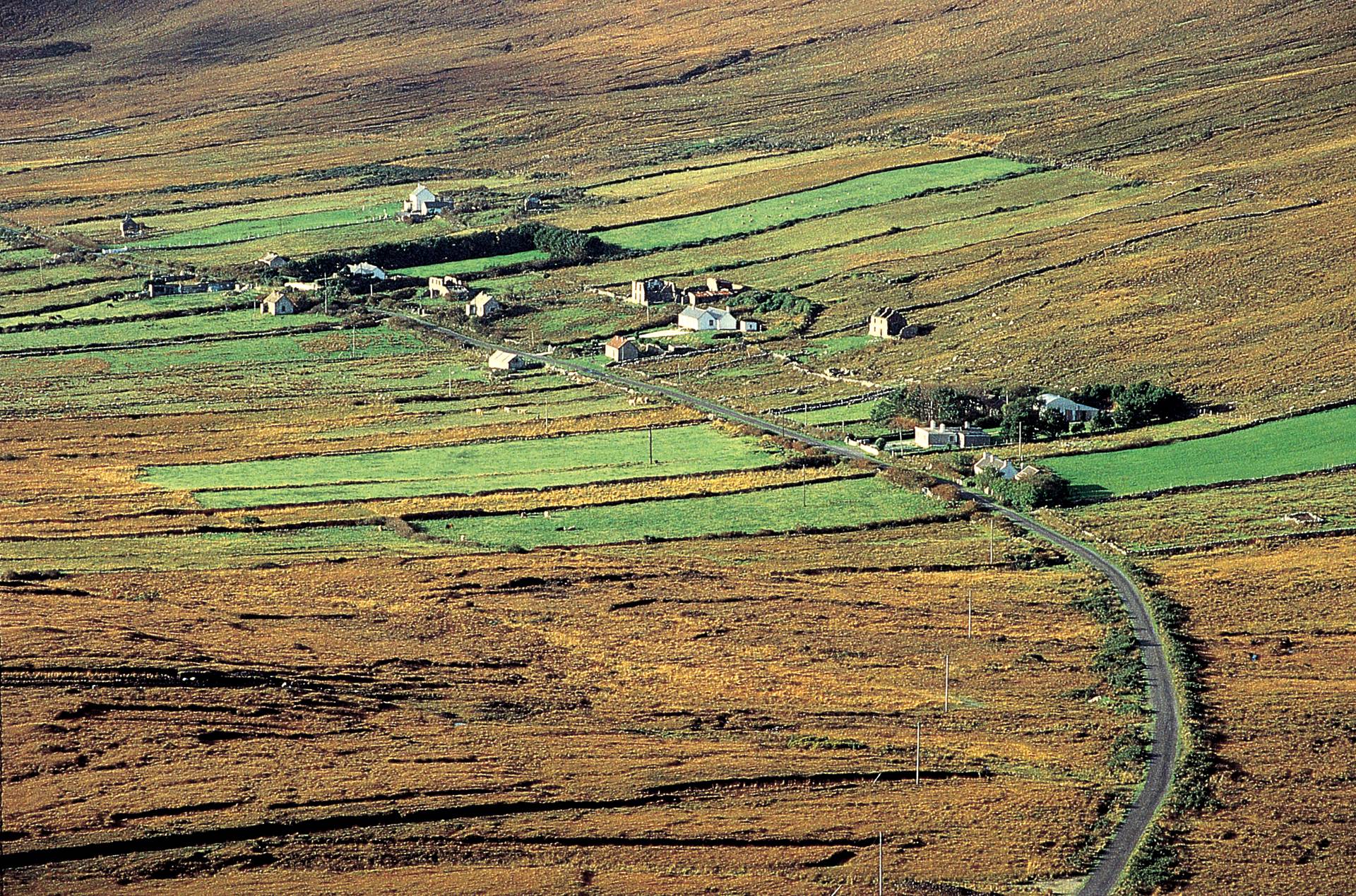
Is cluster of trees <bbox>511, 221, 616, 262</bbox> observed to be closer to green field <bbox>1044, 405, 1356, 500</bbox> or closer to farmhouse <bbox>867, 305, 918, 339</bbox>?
farmhouse <bbox>867, 305, 918, 339</bbox>

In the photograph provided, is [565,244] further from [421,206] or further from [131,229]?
[131,229]

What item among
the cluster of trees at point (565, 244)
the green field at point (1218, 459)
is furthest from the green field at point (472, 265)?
the green field at point (1218, 459)

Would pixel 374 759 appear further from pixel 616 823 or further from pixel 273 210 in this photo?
pixel 273 210

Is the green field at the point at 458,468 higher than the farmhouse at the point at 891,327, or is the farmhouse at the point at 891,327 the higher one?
the farmhouse at the point at 891,327

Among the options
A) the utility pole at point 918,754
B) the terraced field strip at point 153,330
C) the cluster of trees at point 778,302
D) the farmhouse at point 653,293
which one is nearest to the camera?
the utility pole at point 918,754

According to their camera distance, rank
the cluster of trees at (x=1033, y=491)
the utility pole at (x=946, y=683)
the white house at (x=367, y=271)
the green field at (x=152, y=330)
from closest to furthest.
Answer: the utility pole at (x=946, y=683), the cluster of trees at (x=1033, y=491), the green field at (x=152, y=330), the white house at (x=367, y=271)

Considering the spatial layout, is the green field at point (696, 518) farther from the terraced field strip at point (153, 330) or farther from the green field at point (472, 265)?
the green field at point (472, 265)

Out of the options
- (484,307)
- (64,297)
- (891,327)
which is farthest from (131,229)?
(891,327)
